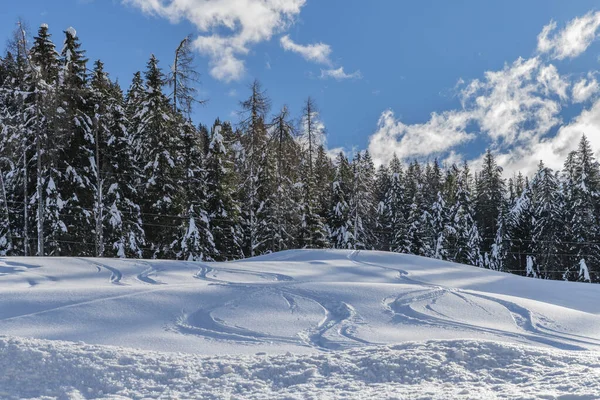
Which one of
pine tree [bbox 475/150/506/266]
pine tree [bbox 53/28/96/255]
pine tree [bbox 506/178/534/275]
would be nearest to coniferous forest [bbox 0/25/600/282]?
pine tree [bbox 53/28/96/255]

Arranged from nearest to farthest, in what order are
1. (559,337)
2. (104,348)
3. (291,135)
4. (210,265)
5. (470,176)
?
1. (104,348)
2. (559,337)
3. (210,265)
4. (291,135)
5. (470,176)

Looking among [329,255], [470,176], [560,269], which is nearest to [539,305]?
[329,255]

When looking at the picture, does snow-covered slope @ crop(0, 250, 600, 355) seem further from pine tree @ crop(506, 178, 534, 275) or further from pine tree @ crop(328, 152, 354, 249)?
pine tree @ crop(506, 178, 534, 275)

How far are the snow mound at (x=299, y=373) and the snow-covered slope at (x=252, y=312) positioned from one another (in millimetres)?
592

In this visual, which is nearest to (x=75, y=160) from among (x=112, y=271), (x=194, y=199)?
(x=194, y=199)

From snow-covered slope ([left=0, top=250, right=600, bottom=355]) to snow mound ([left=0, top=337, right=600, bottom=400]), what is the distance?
0.59 m

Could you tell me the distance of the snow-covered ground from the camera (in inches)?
170

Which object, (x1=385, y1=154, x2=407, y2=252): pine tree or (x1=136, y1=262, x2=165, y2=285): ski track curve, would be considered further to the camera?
(x1=385, y1=154, x2=407, y2=252): pine tree

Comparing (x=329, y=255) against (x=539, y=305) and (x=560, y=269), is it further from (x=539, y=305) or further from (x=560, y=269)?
(x=560, y=269)

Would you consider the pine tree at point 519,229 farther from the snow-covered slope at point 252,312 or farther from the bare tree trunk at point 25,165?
the bare tree trunk at point 25,165

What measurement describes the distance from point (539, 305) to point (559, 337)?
2045 millimetres

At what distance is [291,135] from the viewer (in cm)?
2338

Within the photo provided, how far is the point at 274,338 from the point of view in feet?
19.5

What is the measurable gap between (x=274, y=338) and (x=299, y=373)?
1.41m
